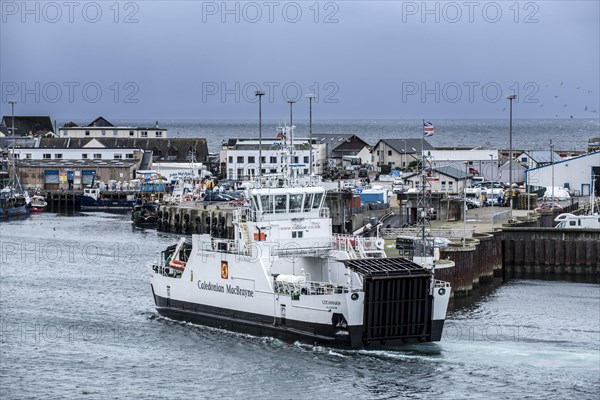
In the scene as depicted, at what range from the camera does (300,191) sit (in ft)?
176

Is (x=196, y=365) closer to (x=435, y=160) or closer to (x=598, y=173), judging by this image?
(x=598, y=173)

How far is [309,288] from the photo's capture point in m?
48.9

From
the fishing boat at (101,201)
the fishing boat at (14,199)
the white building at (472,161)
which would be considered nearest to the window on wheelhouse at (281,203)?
the white building at (472,161)

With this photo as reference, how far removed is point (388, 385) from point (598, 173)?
206ft

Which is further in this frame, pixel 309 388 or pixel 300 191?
pixel 300 191

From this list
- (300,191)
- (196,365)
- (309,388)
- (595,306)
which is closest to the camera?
(309,388)

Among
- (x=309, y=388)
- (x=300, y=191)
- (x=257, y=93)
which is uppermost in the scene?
(x=257, y=93)

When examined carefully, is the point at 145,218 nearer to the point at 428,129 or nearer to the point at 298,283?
the point at 428,129

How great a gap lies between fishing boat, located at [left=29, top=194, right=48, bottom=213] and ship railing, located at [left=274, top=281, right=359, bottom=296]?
7373cm

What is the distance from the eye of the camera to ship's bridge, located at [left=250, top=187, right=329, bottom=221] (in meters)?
53.4

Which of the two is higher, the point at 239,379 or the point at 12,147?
the point at 12,147

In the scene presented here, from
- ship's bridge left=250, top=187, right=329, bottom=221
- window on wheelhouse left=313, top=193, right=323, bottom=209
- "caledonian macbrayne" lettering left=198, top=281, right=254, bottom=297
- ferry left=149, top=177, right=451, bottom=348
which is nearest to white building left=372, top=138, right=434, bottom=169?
ferry left=149, top=177, right=451, bottom=348

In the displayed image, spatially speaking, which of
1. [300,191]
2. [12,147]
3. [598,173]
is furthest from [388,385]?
[12,147]

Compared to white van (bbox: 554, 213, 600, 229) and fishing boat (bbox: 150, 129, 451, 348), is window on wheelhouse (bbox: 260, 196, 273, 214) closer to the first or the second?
→ fishing boat (bbox: 150, 129, 451, 348)
